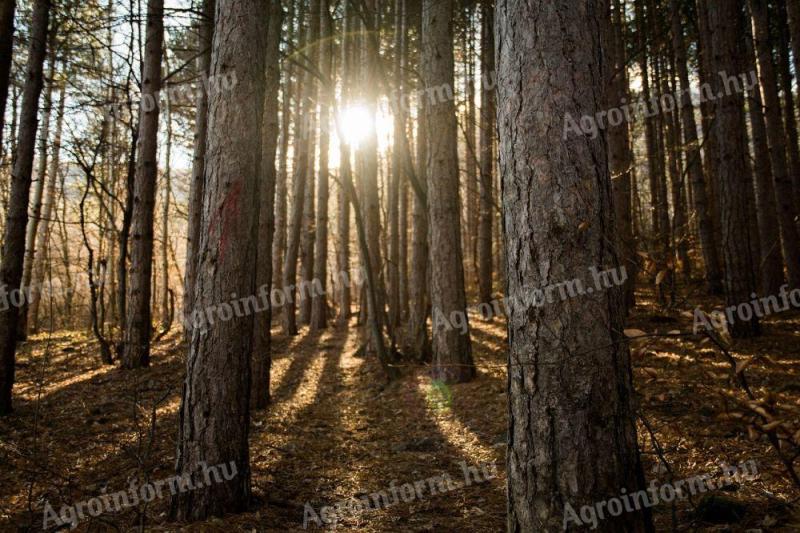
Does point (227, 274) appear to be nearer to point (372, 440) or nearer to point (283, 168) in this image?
point (372, 440)

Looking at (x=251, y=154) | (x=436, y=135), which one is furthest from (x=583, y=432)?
(x=436, y=135)

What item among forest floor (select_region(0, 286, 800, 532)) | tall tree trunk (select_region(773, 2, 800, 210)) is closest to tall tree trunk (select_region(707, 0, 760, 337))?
forest floor (select_region(0, 286, 800, 532))

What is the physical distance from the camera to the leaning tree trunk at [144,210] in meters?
8.24

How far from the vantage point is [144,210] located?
27.1 feet

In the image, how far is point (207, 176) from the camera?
357cm

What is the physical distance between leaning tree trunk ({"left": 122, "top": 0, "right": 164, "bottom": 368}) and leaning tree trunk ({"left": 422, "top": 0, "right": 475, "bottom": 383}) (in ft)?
15.3

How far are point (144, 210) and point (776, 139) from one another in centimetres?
1171

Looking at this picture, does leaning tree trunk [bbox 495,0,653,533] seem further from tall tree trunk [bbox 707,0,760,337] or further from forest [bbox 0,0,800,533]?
tall tree trunk [bbox 707,0,760,337]

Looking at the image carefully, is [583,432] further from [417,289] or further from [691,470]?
[417,289]

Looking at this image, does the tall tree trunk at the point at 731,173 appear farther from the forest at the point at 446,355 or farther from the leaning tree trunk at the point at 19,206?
the leaning tree trunk at the point at 19,206

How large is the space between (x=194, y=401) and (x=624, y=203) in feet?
27.6

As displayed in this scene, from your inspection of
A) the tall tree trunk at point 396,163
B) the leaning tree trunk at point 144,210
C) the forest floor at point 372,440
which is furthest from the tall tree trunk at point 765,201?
the leaning tree trunk at point 144,210

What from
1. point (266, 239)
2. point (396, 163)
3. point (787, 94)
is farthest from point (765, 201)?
point (266, 239)

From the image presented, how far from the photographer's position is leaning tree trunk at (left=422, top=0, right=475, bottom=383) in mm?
6938
